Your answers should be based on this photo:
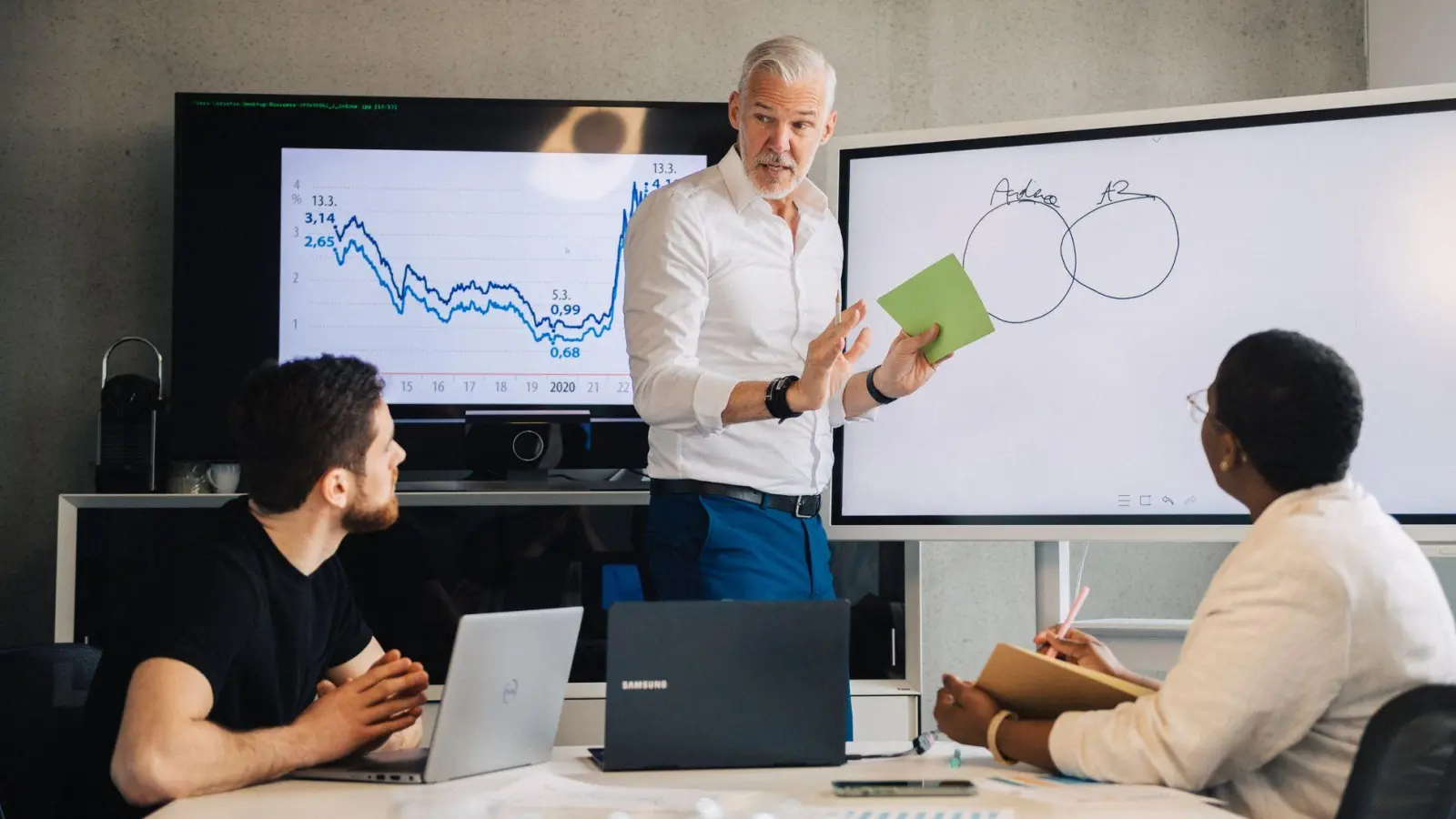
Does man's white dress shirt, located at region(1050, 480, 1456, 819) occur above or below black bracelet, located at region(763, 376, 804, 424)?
below

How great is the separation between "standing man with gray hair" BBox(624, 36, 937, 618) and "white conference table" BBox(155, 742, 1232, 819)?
646mm

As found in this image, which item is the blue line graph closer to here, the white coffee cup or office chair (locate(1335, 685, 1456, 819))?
the white coffee cup

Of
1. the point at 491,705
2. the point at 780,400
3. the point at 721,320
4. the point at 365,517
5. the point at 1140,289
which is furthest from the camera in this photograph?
the point at 1140,289

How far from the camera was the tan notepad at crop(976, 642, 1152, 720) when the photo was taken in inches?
61.5

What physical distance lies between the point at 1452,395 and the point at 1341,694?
1366 mm

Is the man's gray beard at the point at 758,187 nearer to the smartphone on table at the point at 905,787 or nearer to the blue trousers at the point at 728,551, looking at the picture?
the blue trousers at the point at 728,551

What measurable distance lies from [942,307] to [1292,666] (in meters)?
0.95

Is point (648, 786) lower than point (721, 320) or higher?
lower

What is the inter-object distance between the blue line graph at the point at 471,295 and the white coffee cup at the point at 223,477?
1.89 ft

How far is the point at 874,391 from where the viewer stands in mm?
2465

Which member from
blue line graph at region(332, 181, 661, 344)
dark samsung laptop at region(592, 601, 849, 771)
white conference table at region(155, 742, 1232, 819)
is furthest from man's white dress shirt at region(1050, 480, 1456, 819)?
blue line graph at region(332, 181, 661, 344)

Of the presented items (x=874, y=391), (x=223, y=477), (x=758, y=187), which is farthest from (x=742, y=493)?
(x=223, y=477)

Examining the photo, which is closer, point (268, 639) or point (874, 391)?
point (268, 639)

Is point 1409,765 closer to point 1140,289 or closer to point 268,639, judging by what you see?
point 268,639
